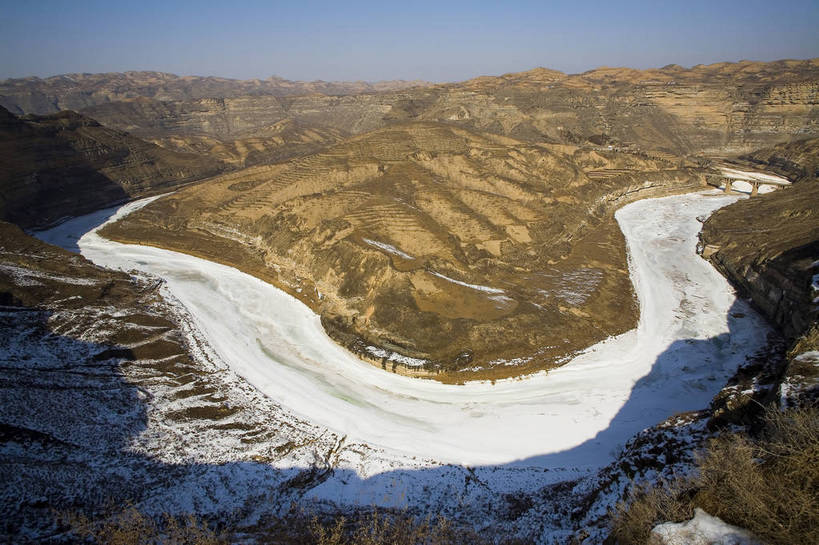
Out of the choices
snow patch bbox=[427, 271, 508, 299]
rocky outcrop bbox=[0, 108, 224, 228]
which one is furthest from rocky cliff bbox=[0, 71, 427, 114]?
snow patch bbox=[427, 271, 508, 299]

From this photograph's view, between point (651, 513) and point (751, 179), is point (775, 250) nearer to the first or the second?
point (651, 513)

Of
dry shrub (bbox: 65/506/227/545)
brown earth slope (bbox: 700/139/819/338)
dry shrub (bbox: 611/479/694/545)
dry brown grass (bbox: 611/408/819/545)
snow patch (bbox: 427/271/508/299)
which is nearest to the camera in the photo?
dry brown grass (bbox: 611/408/819/545)

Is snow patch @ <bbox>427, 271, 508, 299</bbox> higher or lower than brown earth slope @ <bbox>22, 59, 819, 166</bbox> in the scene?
lower

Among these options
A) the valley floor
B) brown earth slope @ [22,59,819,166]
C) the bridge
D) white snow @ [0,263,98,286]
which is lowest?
the valley floor

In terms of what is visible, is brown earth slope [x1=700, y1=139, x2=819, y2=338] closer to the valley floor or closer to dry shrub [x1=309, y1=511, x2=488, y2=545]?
the valley floor

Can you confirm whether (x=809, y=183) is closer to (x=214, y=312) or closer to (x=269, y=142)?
(x=214, y=312)

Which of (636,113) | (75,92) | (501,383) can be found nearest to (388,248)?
(501,383)
